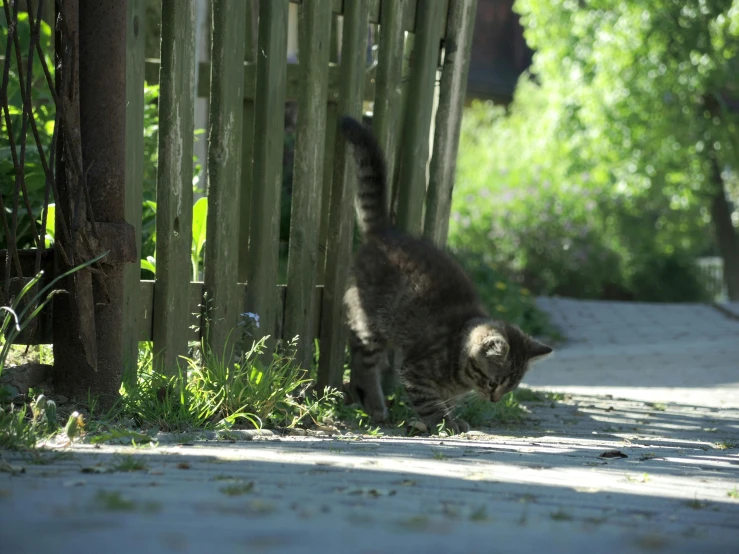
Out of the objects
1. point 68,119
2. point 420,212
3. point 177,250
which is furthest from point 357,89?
point 68,119

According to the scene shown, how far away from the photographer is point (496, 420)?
5.64m

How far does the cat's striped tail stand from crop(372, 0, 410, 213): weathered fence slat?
0.60ft

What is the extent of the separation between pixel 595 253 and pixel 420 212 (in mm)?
11687

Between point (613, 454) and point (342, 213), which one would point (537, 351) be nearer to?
point (342, 213)

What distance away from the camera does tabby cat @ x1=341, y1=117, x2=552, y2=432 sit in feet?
17.7

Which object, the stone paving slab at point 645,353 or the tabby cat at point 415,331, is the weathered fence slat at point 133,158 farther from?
the stone paving slab at point 645,353

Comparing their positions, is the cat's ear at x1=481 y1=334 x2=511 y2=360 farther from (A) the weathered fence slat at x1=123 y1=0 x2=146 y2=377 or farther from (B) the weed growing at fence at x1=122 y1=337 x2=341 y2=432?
(A) the weathered fence slat at x1=123 y1=0 x2=146 y2=377

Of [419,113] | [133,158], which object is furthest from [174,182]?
[419,113]

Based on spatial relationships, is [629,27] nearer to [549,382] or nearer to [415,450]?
[549,382]

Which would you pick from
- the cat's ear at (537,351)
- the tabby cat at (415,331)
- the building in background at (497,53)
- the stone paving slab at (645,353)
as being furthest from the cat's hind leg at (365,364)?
the building in background at (497,53)

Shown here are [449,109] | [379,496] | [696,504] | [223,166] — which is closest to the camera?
[379,496]

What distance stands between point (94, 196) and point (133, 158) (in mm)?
289

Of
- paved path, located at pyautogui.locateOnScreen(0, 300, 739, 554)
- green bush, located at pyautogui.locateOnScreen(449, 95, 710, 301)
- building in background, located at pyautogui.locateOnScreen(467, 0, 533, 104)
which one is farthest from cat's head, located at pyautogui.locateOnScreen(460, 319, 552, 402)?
building in background, located at pyautogui.locateOnScreen(467, 0, 533, 104)

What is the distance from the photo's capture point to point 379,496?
8.57 ft
